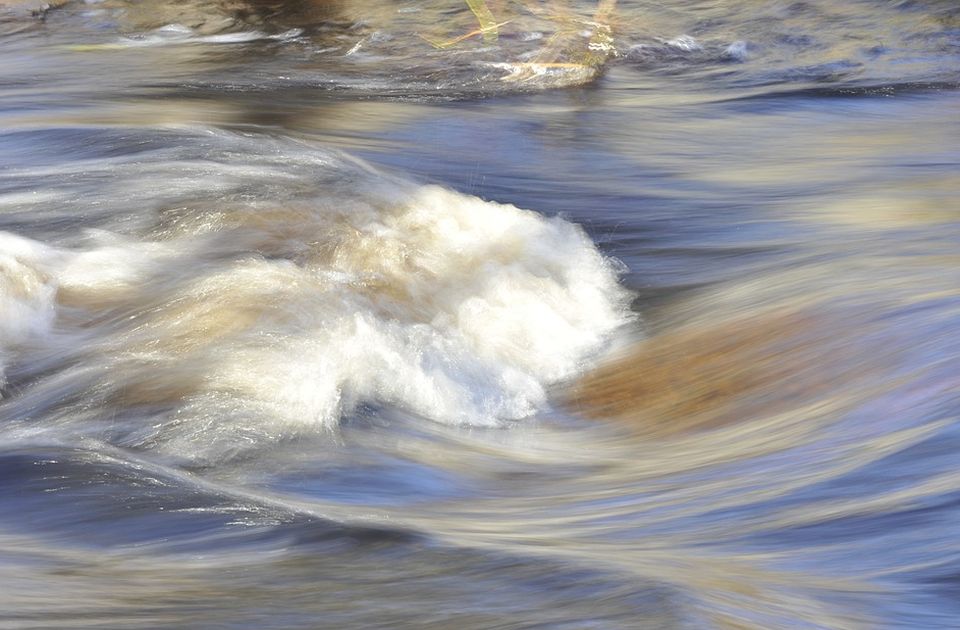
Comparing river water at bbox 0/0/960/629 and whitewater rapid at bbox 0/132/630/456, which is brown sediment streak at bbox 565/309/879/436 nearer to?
river water at bbox 0/0/960/629

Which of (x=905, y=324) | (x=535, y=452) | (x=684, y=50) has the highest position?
(x=684, y=50)

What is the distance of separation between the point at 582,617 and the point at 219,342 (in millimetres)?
2060

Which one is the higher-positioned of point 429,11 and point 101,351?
point 429,11

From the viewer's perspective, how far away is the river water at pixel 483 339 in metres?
2.47

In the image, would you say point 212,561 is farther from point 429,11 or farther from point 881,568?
point 429,11

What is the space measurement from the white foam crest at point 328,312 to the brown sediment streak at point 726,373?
204 millimetres

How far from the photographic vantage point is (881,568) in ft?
8.24

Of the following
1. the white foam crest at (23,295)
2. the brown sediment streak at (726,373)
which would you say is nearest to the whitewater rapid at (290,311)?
the white foam crest at (23,295)

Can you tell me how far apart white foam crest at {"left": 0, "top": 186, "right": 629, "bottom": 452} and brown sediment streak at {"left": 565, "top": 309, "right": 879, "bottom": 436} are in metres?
0.20

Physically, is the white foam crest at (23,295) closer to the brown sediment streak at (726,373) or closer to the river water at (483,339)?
the river water at (483,339)

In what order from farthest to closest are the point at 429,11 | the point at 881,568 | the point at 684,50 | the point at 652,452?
the point at 429,11, the point at 684,50, the point at 652,452, the point at 881,568

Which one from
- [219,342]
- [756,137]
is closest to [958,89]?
[756,137]

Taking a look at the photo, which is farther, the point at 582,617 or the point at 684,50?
the point at 684,50

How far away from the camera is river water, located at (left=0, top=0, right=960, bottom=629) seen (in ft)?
8.12
